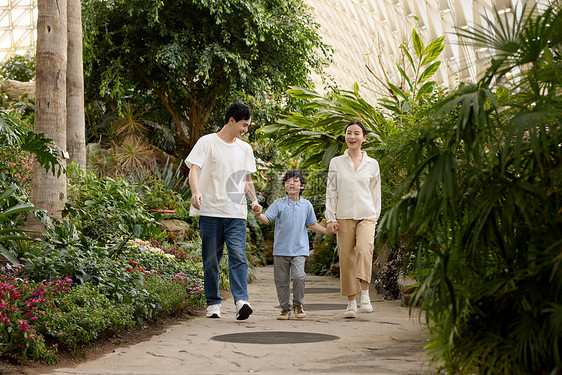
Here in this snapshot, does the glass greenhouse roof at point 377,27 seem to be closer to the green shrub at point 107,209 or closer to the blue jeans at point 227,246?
the green shrub at point 107,209

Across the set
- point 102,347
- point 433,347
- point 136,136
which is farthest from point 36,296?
point 136,136

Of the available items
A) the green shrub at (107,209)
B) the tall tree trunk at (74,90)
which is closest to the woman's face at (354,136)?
the green shrub at (107,209)

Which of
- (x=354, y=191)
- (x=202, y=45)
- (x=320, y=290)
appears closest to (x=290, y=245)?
(x=354, y=191)

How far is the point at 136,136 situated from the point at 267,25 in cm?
444

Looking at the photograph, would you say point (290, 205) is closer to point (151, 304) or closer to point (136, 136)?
point (151, 304)

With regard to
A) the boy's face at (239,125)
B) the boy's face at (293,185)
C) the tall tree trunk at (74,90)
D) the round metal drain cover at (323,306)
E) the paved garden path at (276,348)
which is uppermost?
the tall tree trunk at (74,90)

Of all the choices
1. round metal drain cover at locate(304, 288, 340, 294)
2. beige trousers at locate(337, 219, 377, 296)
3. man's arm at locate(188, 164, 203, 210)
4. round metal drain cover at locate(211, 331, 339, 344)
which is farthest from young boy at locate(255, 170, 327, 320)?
round metal drain cover at locate(304, 288, 340, 294)

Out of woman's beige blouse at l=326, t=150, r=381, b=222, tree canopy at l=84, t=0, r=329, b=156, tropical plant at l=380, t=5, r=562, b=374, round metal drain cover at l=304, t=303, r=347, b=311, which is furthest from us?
tree canopy at l=84, t=0, r=329, b=156

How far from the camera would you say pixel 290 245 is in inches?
236

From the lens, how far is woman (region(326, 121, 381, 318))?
19.2ft

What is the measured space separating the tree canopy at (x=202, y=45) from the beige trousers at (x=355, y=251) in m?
7.99

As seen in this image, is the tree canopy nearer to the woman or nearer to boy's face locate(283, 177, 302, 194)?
boy's face locate(283, 177, 302, 194)

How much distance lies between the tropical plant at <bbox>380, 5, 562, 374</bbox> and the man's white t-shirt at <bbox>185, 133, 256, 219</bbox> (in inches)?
122

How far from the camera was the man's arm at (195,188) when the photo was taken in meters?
5.39
